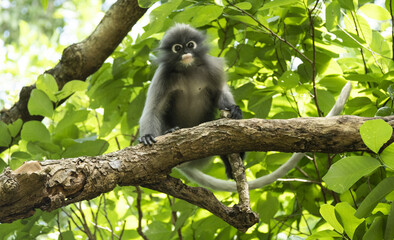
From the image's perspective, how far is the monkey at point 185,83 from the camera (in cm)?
415

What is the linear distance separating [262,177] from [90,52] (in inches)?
75.8

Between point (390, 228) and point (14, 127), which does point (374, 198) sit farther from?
point (14, 127)

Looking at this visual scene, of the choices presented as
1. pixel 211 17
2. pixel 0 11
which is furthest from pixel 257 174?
pixel 0 11

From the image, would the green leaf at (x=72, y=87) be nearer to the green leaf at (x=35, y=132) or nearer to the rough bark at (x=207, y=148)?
the green leaf at (x=35, y=132)

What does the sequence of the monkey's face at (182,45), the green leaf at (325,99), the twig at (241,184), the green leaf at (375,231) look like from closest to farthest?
the green leaf at (375,231)
the twig at (241,184)
the green leaf at (325,99)
the monkey's face at (182,45)

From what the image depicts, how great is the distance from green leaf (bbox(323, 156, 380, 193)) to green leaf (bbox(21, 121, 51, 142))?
1791 millimetres

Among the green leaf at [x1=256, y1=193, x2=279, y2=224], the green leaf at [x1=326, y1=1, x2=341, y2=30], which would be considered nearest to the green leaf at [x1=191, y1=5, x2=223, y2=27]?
the green leaf at [x1=326, y1=1, x2=341, y2=30]

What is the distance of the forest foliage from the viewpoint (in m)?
2.95

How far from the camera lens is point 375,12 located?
3.18 metres

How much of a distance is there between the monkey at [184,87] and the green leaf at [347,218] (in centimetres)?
168

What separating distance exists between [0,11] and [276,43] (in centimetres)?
1260

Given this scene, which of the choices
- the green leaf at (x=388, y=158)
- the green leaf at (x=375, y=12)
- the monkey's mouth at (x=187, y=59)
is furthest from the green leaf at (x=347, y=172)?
the monkey's mouth at (x=187, y=59)

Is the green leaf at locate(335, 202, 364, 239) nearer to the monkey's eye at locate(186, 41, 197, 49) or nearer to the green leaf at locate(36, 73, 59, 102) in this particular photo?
the green leaf at locate(36, 73, 59, 102)

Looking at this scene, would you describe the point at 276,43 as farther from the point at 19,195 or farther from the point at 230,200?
the point at 19,195
